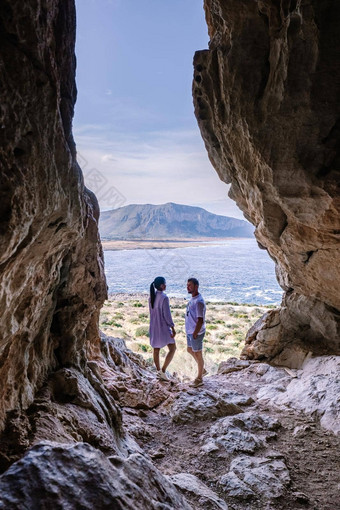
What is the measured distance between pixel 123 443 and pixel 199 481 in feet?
4.28

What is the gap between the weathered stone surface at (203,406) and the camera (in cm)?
630

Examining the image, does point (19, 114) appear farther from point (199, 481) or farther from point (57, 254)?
point (199, 481)

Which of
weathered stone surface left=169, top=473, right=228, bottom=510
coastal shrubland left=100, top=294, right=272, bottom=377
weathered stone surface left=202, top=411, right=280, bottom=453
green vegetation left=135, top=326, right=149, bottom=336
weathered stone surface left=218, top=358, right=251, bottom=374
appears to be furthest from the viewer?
green vegetation left=135, top=326, right=149, bottom=336

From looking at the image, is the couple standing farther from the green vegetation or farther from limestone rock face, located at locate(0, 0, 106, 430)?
the green vegetation

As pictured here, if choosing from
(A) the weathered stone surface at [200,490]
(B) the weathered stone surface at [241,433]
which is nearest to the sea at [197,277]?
(B) the weathered stone surface at [241,433]

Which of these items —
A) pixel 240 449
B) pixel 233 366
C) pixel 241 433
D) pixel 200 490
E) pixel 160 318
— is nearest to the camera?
pixel 200 490

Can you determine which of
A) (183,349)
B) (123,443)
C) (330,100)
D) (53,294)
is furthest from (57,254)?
(183,349)

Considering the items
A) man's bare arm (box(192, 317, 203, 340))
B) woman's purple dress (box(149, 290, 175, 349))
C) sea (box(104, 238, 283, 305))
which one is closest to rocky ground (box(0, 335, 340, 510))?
woman's purple dress (box(149, 290, 175, 349))

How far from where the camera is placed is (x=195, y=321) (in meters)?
8.59

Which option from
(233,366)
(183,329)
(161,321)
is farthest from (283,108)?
(183,329)

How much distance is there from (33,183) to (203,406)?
575cm

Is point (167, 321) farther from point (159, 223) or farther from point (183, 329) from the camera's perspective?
point (159, 223)

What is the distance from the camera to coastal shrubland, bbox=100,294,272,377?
826 inches

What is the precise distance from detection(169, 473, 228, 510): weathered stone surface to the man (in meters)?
4.30
